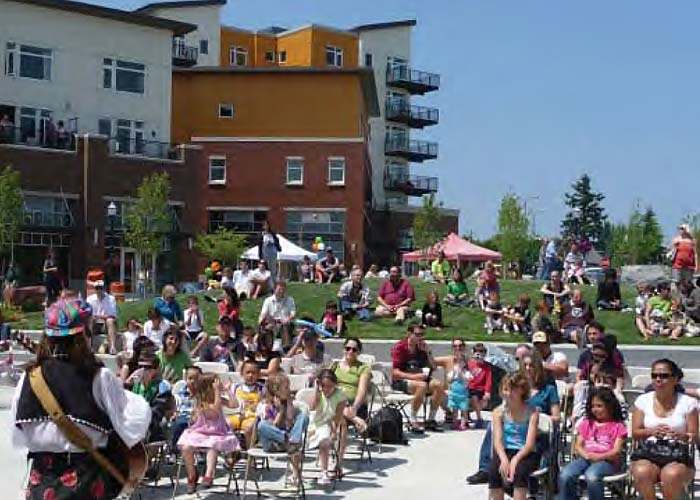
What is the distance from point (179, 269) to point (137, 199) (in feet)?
15.1

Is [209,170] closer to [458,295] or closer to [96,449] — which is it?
[458,295]

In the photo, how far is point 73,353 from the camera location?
499 centimetres

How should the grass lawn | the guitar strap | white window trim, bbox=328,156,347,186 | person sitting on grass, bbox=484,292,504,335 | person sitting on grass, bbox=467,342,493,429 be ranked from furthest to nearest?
white window trim, bbox=328,156,347,186 < person sitting on grass, bbox=484,292,504,335 < the grass lawn < person sitting on grass, bbox=467,342,493,429 < the guitar strap

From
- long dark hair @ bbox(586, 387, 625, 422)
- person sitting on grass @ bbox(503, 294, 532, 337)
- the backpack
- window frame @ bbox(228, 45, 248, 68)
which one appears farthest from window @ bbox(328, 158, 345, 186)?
long dark hair @ bbox(586, 387, 625, 422)

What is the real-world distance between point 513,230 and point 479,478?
6105cm

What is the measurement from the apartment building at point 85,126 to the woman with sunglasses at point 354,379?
1301 inches

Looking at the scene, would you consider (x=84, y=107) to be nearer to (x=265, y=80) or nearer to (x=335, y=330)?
(x=265, y=80)

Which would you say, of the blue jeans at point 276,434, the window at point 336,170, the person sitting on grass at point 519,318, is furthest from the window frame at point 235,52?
the blue jeans at point 276,434

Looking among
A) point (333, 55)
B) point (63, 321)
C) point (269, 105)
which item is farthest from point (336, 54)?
point (63, 321)

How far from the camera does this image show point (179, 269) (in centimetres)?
5125

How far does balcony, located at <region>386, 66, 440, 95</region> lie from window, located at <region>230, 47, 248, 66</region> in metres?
9.80

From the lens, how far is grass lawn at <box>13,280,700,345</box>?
21.0 meters

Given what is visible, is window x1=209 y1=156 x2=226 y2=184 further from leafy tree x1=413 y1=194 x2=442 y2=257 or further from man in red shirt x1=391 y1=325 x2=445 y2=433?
man in red shirt x1=391 y1=325 x2=445 y2=433

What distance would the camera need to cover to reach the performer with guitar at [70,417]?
4941 millimetres
